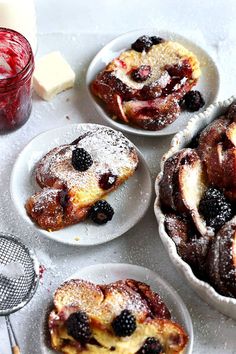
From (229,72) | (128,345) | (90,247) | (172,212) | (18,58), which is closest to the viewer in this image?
(128,345)

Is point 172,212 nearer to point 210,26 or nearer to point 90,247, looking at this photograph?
point 90,247

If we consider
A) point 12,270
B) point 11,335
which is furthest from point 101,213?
point 11,335

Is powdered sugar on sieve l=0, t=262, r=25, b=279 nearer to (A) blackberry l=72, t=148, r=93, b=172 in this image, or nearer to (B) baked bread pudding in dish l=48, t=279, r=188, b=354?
(B) baked bread pudding in dish l=48, t=279, r=188, b=354

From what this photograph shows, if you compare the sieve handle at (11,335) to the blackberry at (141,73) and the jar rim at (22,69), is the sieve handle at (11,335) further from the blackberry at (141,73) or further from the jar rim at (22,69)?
the blackberry at (141,73)

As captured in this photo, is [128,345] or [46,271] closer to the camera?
[128,345]

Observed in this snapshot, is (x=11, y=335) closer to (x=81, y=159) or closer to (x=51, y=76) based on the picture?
(x=81, y=159)

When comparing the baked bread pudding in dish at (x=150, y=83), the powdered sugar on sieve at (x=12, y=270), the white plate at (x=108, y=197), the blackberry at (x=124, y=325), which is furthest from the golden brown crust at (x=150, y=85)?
the blackberry at (x=124, y=325)

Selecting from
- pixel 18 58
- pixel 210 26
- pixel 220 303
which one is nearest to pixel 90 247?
pixel 220 303
